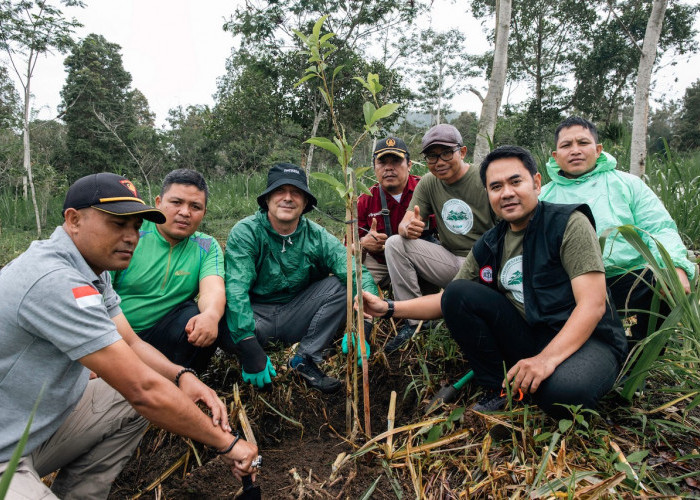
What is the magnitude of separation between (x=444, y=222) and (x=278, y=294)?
1204 millimetres

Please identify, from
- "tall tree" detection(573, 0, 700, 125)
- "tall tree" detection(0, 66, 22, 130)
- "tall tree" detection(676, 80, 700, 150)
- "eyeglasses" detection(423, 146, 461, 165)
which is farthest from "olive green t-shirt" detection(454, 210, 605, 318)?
"tall tree" detection(676, 80, 700, 150)

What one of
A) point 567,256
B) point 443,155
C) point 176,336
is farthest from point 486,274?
point 176,336

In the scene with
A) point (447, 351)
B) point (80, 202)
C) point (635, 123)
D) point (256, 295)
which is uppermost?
point (635, 123)

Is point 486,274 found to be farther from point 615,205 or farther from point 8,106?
point 8,106

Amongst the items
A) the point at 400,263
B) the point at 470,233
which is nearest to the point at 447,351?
the point at 400,263

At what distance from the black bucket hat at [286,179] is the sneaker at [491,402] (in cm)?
132

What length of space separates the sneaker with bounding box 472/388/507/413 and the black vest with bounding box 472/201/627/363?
0.35m

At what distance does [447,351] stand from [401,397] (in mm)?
371

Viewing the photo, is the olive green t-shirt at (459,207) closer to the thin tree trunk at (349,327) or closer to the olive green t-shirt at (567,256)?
the olive green t-shirt at (567,256)

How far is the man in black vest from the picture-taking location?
60.2 inches

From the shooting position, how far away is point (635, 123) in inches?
193

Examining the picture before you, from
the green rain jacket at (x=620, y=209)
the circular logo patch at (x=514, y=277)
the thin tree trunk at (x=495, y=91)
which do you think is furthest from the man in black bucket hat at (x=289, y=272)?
the thin tree trunk at (x=495, y=91)

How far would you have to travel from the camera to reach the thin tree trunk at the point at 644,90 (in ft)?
14.4

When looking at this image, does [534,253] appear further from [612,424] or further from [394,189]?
[394,189]
